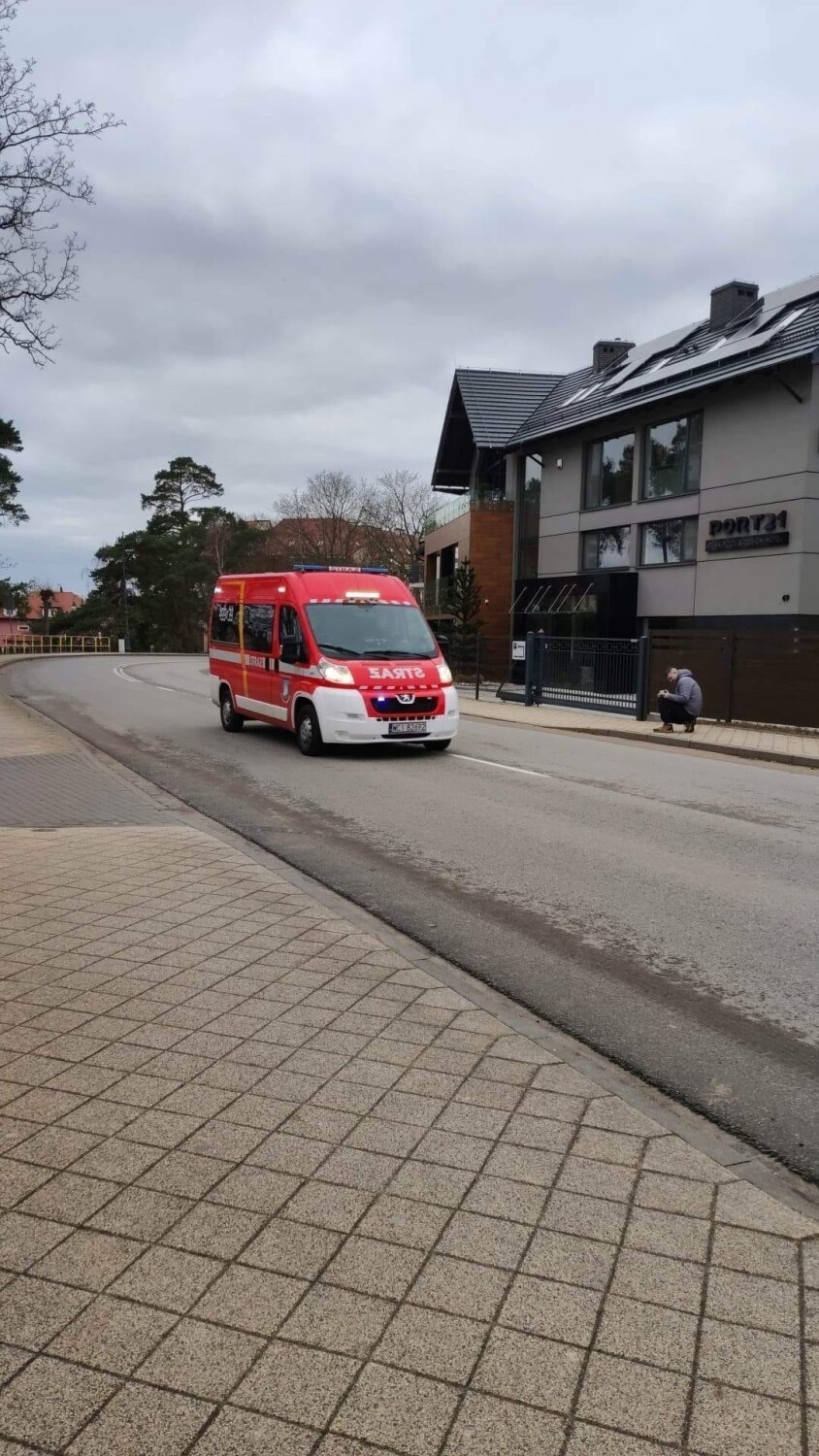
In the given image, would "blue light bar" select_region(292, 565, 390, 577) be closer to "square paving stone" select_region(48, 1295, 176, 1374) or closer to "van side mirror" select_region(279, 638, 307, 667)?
"van side mirror" select_region(279, 638, 307, 667)

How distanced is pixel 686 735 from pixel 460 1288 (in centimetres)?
1560

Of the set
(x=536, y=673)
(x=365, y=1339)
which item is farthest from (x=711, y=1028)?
(x=536, y=673)

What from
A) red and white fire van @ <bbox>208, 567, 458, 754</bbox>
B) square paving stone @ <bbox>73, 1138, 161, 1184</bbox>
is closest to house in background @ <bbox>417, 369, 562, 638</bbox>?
red and white fire van @ <bbox>208, 567, 458, 754</bbox>

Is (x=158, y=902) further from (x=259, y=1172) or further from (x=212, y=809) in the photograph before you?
(x=212, y=809)

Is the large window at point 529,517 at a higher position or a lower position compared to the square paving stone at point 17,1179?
higher

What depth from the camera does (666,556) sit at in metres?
28.6

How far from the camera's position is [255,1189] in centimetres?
287

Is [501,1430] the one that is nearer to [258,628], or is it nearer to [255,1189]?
[255,1189]

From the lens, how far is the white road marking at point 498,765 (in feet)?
39.7

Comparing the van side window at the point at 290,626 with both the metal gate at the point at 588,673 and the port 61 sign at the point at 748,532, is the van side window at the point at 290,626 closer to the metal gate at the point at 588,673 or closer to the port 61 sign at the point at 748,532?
the metal gate at the point at 588,673

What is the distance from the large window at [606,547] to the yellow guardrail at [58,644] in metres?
49.7

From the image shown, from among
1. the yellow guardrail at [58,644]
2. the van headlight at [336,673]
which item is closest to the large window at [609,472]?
the van headlight at [336,673]

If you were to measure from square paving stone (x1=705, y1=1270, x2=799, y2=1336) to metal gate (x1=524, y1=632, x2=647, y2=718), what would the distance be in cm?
1846

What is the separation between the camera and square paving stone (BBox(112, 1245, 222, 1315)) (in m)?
2.41
